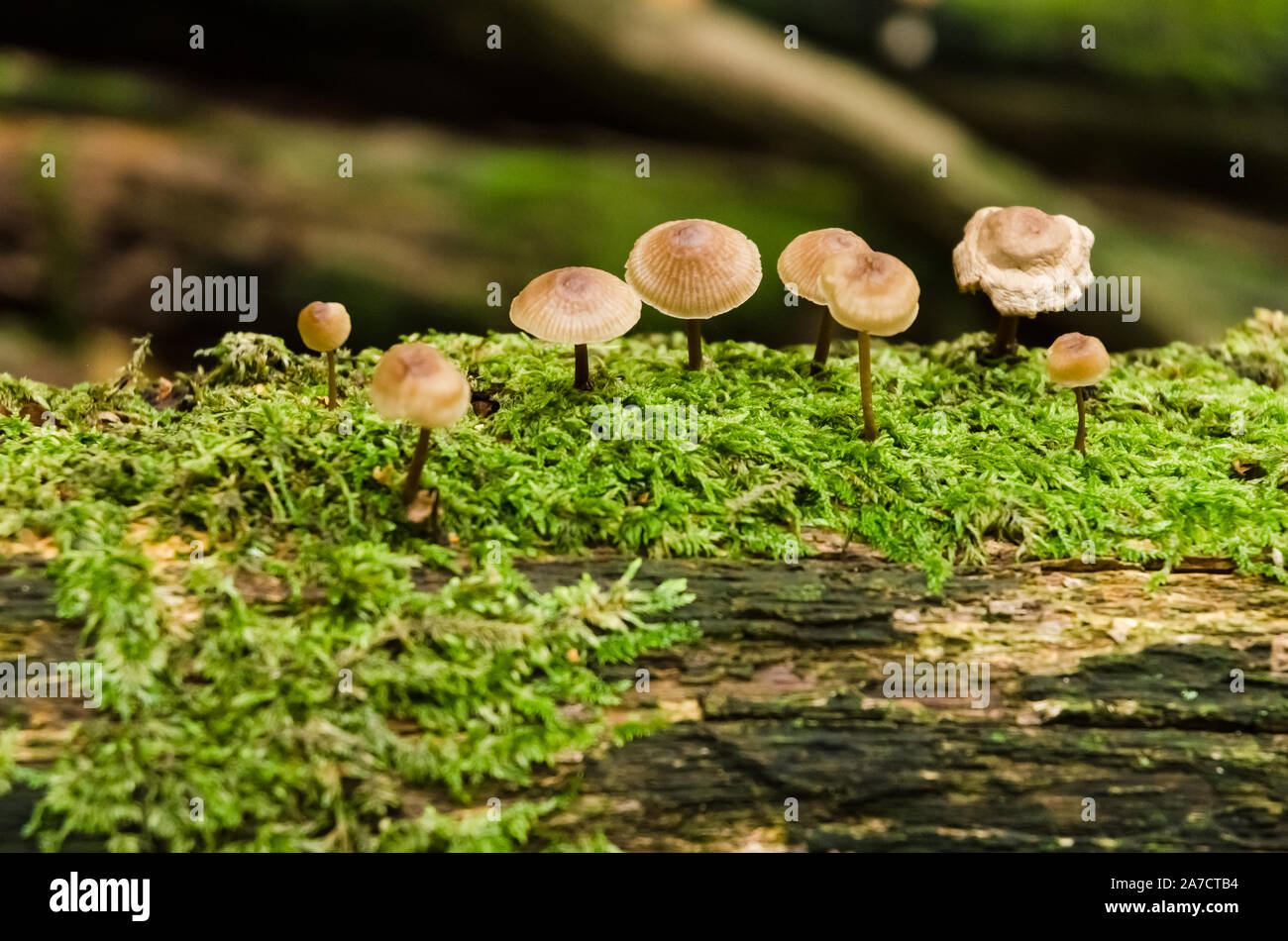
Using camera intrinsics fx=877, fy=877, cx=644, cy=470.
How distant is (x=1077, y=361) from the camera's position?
2.93 metres

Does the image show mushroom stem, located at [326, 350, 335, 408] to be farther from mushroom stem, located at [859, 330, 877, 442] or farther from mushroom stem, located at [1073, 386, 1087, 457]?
mushroom stem, located at [1073, 386, 1087, 457]

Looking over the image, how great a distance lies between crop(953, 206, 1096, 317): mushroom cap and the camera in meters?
3.26

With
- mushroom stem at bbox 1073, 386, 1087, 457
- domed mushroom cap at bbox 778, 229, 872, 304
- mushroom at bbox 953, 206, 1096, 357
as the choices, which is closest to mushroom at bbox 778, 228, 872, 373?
domed mushroom cap at bbox 778, 229, 872, 304

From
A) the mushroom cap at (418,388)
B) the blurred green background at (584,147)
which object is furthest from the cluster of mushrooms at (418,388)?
the blurred green background at (584,147)

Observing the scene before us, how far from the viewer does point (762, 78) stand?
6.78m

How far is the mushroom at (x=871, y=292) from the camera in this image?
267 cm

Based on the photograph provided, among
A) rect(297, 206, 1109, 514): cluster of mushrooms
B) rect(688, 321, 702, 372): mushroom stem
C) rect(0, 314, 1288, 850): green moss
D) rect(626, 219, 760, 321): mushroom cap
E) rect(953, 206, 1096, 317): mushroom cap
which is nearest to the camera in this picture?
rect(0, 314, 1288, 850): green moss

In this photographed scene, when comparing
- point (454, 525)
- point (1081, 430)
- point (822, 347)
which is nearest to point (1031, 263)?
point (1081, 430)

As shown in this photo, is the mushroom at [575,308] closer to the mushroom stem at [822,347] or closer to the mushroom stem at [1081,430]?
the mushroom stem at [822,347]

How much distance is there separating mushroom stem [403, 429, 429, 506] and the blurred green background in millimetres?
3966

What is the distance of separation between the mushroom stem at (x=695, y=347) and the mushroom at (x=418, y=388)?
1.29 meters

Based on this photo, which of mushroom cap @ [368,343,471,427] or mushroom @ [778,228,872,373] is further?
mushroom @ [778,228,872,373]

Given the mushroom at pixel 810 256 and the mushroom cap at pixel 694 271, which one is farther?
the mushroom at pixel 810 256

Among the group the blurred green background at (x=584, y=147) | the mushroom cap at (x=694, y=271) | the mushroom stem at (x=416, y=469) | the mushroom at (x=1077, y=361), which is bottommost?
the mushroom stem at (x=416, y=469)
